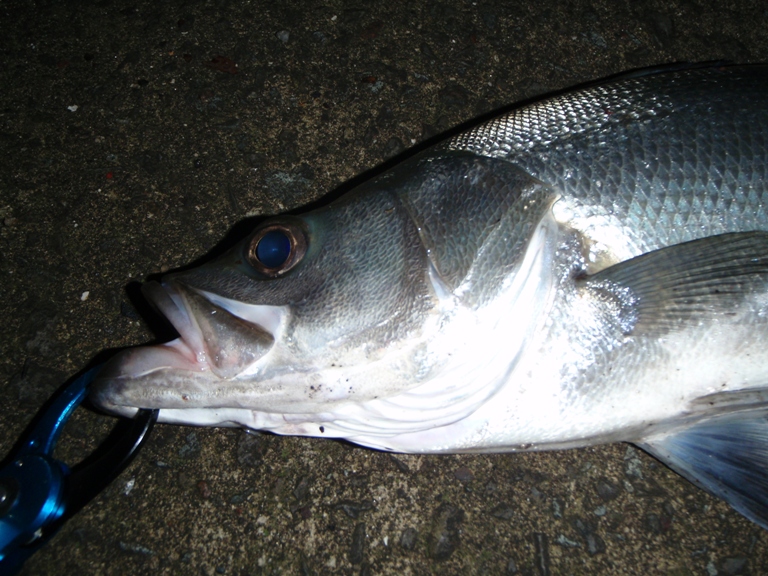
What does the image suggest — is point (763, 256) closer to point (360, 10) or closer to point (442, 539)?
point (442, 539)

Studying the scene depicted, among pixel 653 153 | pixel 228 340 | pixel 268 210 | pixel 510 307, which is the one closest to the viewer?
pixel 228 340

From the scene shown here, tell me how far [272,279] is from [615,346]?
1.00m

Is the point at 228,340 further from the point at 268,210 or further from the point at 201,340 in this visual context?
the point at 268,210

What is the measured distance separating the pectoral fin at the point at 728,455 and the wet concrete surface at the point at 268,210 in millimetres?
205

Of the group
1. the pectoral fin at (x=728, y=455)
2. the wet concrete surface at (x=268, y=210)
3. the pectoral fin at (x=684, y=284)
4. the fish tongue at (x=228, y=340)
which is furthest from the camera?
the wet concrete surface at (x=268, y=210)

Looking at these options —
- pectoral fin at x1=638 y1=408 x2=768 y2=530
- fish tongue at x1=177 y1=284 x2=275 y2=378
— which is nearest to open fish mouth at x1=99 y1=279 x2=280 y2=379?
fish tongue at x1=177 y1=284 x2=275 y2=378

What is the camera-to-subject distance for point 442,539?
1797 mm

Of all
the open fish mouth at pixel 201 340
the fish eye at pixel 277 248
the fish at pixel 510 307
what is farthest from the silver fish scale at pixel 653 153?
the open fish mouth at pixel 201 340

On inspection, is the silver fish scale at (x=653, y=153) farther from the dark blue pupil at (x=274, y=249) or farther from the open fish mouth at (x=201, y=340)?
the open fish mouth at (x=201, y=340)

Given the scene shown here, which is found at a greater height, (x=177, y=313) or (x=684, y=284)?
(x=177, y=313)

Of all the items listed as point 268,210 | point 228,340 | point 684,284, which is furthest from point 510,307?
point 268,210

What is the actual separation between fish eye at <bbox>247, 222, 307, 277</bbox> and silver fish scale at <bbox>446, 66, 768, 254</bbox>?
0.61 metres

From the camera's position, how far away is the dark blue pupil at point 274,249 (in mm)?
1544

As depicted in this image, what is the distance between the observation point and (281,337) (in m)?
1.42
